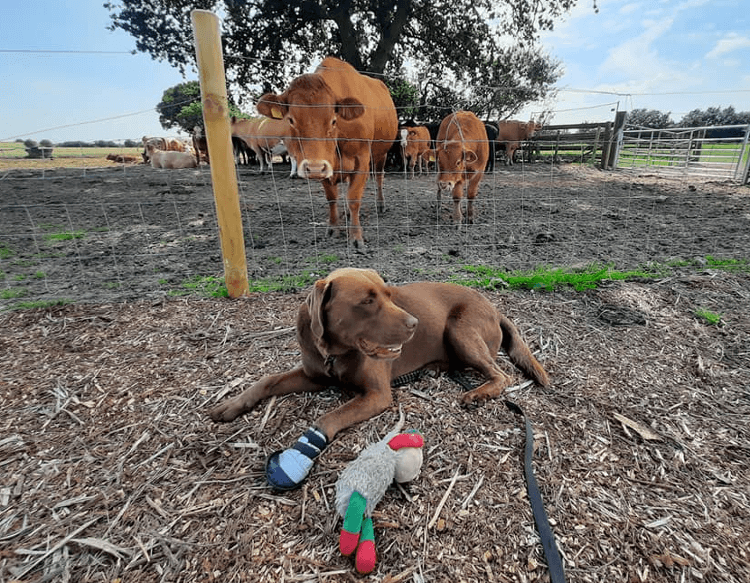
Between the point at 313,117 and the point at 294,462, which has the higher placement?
the point at 313,117

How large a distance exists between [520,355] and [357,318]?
1369 mm

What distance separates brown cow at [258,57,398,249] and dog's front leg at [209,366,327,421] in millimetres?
3195

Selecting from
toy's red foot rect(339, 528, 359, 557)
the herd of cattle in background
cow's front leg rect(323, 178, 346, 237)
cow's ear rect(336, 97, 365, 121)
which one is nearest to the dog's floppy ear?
toy's red foot rect(339, 528, 359, 557)

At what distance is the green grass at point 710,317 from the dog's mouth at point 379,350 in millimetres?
3053

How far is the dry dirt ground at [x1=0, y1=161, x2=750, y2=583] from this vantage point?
155 centimetres

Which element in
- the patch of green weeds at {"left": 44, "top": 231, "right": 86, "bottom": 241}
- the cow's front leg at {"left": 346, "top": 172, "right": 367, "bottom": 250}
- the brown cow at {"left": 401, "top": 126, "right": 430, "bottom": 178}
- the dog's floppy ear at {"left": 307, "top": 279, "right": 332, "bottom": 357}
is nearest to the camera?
the dog's floppy ear at {"left": 307, "top": 279, "right": 332, "bottom": 357}

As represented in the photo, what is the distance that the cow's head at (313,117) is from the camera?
4.96 m

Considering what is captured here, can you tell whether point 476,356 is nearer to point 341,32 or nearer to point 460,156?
point 460,156

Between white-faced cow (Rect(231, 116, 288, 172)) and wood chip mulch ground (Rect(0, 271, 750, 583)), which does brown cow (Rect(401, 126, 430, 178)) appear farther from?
wood chip mulch ground (Rect(0, 271, 750, 583))

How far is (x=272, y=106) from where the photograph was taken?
543cm

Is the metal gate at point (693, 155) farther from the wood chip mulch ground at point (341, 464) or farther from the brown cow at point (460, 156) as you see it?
the wood chip mulch ground at point (341, 464)

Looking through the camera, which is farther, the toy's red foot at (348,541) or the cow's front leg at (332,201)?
the cow's front leg at (332,201)

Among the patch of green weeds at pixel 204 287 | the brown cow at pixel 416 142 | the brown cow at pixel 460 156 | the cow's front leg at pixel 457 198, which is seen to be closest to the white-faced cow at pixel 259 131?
the brown cow at pixel 416 142

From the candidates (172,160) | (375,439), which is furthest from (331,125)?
(172,160)
